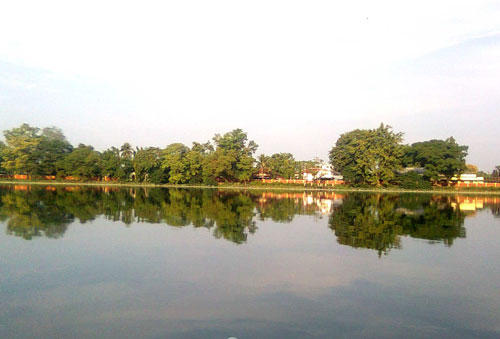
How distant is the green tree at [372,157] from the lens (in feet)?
160

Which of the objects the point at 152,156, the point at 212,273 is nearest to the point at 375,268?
the point at 212,273

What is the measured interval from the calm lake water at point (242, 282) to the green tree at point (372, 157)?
117 feet

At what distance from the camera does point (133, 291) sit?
689 centimetres

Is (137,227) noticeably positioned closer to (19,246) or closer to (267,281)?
(19,246)

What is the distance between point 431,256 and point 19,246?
37.5 feet

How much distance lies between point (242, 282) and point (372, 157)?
1746 inches

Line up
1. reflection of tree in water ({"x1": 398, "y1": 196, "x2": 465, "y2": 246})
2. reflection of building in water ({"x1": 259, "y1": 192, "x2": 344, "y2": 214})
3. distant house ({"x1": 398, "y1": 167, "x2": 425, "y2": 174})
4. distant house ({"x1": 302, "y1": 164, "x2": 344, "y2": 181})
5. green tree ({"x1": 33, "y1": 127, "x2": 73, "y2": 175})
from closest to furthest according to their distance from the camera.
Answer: reflection of tree in water ({"x1": 398, "y1": 196, "x2": 465, "y2": 246}) < reflection of building in water ({"x1": 259, "y1": 192, "x2": 344, "y2": 214}) < distant house ({"x1": 398, "y1": 167, "x2": 425, "y2": 174}) < green tree ({"x1": 33, "y1": 127, "x2": 73, "y2": 175}) < distant house ({"x1": 302, "y1": 164, "x2": 344, "y2": 181})

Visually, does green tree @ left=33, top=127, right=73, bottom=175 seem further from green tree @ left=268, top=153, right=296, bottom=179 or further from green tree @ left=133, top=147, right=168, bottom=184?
green tree @ left=268, top=153, right=296, bottom=179

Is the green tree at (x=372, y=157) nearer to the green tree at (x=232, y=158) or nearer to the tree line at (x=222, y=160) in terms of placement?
the tree line at (x=222, y=160)

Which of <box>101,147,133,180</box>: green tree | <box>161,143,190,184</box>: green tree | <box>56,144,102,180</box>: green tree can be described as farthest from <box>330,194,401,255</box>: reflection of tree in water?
<box>56,144,102,180</box>: green tree

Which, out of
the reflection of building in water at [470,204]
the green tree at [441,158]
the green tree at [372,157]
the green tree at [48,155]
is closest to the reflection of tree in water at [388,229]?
the reflection of building in water at [470,204]

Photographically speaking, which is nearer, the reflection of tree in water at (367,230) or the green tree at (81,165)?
the reflection of tree in water at (367,230)

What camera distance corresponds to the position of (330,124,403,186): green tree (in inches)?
1918

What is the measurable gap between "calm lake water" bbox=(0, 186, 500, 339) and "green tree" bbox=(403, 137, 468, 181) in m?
38.0
